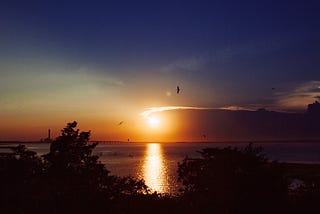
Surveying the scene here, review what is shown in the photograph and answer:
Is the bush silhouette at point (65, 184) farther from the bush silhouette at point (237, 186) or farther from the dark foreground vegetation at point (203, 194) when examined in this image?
the bush silhouette at point (237, 186)

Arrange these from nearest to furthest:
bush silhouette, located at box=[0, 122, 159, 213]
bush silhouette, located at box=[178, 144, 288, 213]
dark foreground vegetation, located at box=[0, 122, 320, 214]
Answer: bush silhouette, located at box=[178, 144, 288, 213] → dark foreground vegetation, located at box=[0, 122, 320, 214] → bush silhouette, located at box=[0, 122, 159, 213]

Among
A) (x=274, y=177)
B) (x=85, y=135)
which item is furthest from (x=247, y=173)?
(x=85, y=135)

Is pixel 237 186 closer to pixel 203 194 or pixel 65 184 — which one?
pixel 203 194

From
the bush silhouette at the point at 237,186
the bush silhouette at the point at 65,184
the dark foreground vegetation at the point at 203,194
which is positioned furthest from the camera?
the bush silhouette at the point at 65,184

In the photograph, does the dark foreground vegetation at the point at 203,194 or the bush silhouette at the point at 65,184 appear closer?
the dark foreground vegetation at the point at 203,194

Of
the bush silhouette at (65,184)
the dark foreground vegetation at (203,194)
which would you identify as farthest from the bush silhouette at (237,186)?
the bush silhouette at (65,184)

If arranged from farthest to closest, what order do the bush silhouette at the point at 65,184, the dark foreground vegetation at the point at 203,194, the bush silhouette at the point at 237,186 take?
the bush silhouette at the point at 65,184 < the dark foreground vegetation at the point at 203,194 < the bush silhouette at the point at 237,186

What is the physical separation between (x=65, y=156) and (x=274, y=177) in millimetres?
17768

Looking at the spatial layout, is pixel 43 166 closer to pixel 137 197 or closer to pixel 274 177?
pixel 137 197

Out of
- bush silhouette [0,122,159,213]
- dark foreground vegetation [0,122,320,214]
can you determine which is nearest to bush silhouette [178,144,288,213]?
dark foreground vegetation [0,122,320,214]

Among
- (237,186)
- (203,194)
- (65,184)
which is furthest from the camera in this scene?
(65,184)

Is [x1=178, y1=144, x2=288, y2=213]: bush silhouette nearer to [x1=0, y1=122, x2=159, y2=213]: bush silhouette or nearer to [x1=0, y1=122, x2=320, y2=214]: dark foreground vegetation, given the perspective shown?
[x1=0, y1=122, x2=320, y2=214]: dark foreground vegetation

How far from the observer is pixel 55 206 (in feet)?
60.2

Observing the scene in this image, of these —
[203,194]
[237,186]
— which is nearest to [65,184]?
[203,194]
